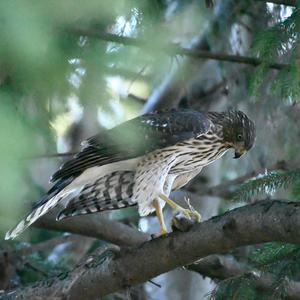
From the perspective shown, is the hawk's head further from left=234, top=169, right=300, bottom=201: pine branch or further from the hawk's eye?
left=234, top=169, right=300, bottom=201: pine branch

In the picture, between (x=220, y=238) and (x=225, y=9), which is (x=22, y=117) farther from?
(x=225, y=9)

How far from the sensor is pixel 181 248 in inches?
151

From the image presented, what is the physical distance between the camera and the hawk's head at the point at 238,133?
5496mm

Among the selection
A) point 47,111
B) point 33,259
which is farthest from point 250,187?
point 33,259

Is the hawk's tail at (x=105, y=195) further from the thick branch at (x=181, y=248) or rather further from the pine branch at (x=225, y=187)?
the pine branch at (x=225, y=187)

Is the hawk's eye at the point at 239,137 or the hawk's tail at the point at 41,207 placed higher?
the hawk's eye at the point at 239,137

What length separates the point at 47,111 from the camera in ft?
10.6

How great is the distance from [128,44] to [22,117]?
134cm

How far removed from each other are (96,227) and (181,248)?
1882 mm

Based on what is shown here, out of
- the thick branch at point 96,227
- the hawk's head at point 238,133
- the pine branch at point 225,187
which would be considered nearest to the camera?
the hawk's head at point 238,133

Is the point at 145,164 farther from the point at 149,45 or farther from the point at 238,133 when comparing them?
the point at 149,45

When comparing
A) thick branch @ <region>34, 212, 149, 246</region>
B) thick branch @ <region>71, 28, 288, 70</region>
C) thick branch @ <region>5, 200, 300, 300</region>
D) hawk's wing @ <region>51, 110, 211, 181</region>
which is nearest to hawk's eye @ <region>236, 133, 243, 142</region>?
hawk's wing @ <region>51, 110, 211, 181</region>

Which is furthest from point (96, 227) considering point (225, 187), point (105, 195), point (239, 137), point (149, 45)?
point (149, 45)

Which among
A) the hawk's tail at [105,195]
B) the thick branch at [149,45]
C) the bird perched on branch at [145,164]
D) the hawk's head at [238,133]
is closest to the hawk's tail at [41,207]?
the bird perched on branch at [145,164]
